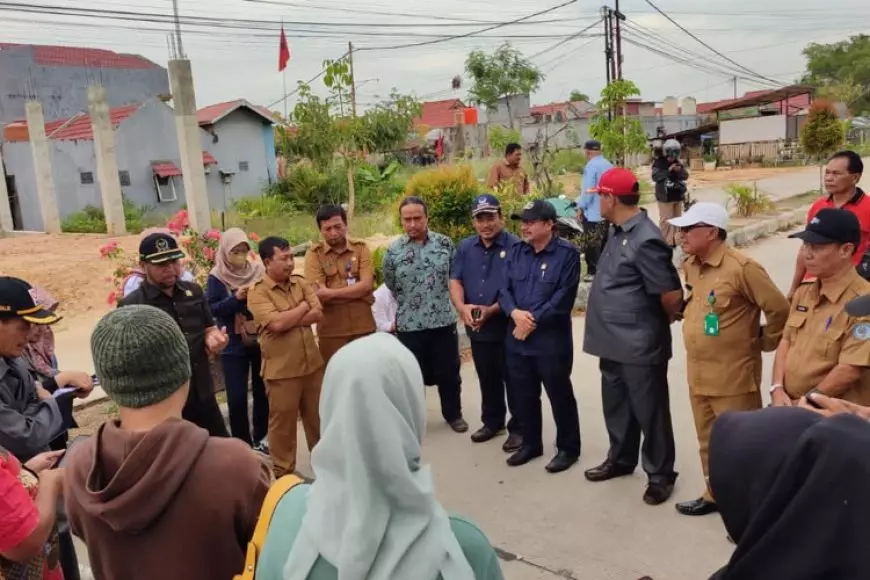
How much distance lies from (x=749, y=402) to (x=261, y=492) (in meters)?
2.60

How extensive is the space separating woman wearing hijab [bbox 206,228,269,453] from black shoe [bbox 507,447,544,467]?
1.65 meters

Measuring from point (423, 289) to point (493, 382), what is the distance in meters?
0.82

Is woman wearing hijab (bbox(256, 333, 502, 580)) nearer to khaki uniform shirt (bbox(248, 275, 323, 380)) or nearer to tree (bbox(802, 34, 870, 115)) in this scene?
khaki uniform shirt (bbox(248, 275, 323, 380))

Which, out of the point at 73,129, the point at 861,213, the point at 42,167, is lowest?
the point at 861,213

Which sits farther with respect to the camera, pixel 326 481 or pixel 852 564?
pixel 326 481

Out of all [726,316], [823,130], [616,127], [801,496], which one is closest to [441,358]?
[726,316]

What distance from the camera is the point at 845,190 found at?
437cm

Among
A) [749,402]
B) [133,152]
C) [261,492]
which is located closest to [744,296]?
[749,402]

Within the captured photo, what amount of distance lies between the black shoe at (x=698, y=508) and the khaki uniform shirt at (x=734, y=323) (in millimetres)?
613

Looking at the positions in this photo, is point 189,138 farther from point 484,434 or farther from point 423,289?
point 484,434

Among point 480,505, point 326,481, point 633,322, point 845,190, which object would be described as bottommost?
point 480,505

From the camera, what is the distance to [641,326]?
3.71 metres

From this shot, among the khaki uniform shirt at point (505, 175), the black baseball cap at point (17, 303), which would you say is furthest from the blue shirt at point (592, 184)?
the black baseball cap at point (17, 303)

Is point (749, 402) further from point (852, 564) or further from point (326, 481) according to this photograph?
point (326, 481)
